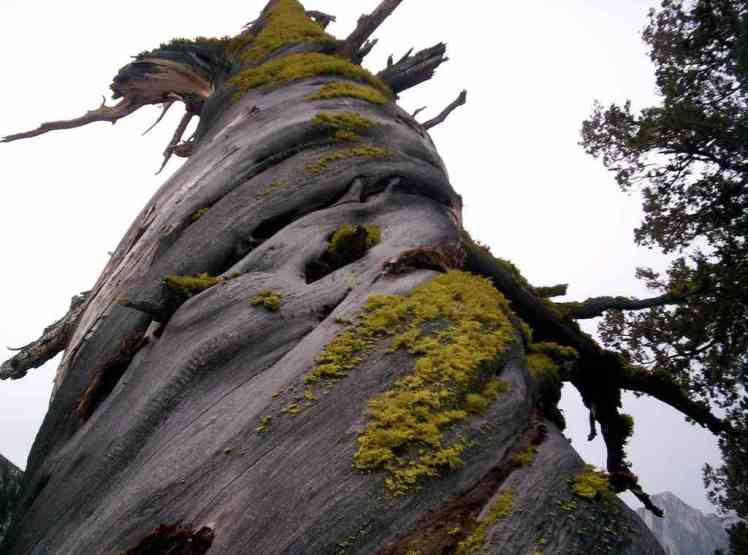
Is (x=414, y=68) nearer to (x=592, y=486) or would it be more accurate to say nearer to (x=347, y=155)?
(x=347, y=155)

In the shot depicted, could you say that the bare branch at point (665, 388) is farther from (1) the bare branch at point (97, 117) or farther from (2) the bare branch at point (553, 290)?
(1) the bare branch at point (97, 117)

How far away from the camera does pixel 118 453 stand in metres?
2.09

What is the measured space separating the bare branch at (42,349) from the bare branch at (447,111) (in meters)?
4.66

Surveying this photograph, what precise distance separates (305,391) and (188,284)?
1.00 metres

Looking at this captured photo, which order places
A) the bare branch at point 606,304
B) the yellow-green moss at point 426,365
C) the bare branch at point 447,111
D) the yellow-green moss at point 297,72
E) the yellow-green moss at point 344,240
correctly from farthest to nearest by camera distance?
1. the bare branch at point 447,111
2. the yellow-green moss at point 297,72
3. the bare branch at point 606,304
4. the yellow-green moss at point 344,240
5. the yellow-green moss at point 426,365

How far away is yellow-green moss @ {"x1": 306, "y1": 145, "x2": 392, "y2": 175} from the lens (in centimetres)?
350

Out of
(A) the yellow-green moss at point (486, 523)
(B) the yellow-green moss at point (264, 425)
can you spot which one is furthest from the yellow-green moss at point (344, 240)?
(A) the yellow-green moss at point (486, 523)

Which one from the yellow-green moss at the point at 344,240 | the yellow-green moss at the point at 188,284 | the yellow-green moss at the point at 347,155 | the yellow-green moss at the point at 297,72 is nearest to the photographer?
the yellow-green moss at the point at 188,284

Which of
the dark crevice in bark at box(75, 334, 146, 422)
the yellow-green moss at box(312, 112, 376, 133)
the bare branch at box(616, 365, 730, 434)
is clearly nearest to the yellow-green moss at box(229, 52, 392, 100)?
the yellow-green moss at box(312, 112, 376, 133)

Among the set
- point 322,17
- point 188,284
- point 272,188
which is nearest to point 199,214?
point 272,188

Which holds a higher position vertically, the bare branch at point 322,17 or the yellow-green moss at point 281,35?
the bare branch at point 322,17

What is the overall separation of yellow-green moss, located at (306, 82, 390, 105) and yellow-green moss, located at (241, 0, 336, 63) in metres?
1.58

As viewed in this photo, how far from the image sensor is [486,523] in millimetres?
1521

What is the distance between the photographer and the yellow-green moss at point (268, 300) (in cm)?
239
